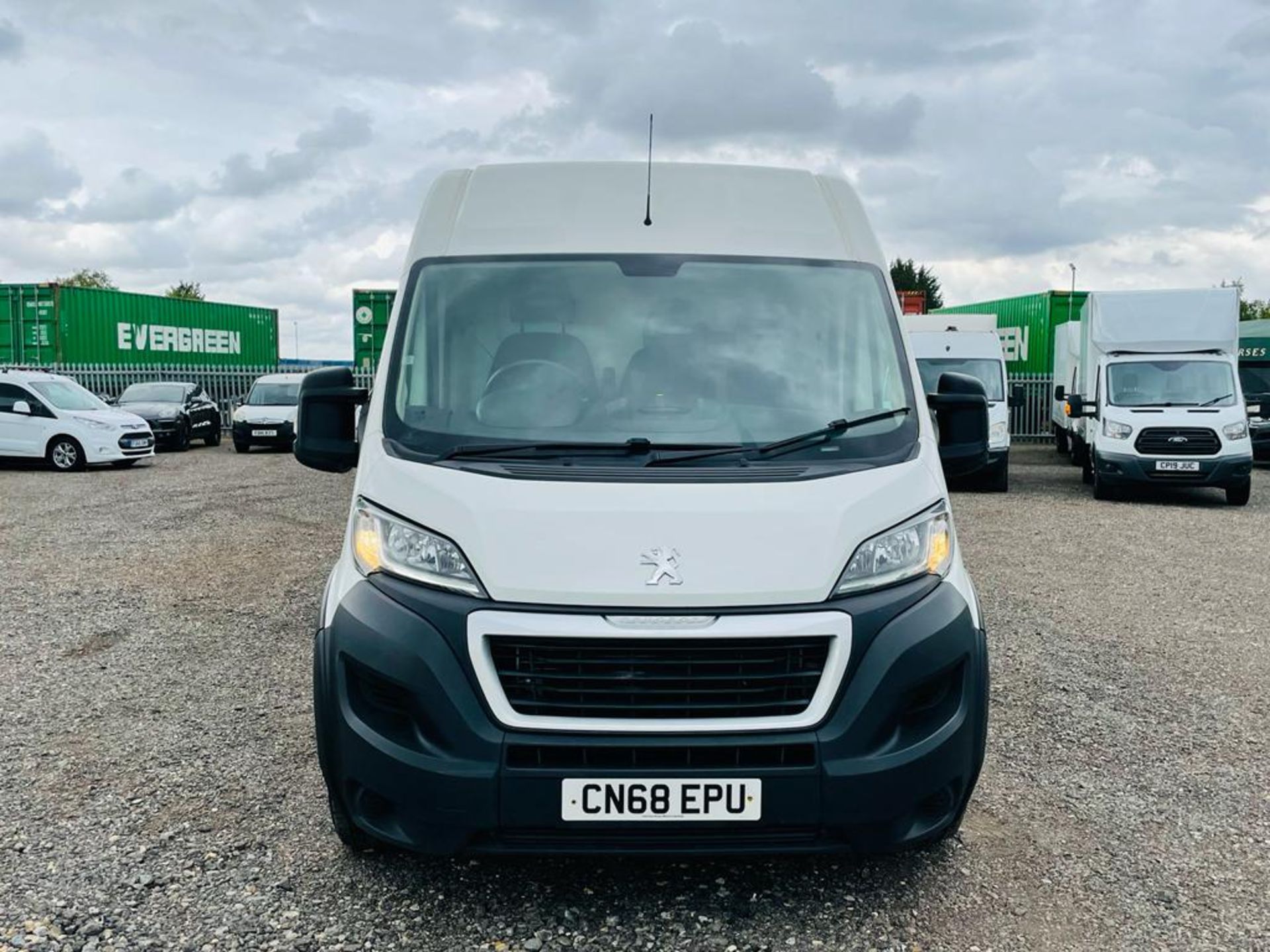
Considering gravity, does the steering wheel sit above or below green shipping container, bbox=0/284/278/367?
below

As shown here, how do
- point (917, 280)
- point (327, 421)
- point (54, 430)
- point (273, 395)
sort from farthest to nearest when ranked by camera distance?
point (917, 280)
point (273, 395)
point (54, 430)
point (327, 421)

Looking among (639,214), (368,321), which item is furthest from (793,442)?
(368,321)

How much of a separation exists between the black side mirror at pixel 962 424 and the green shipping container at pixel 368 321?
2379 cm

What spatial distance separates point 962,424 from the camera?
4.20m

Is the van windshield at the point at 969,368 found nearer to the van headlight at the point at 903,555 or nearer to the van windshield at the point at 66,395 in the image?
the van headlight at the point at 903,555

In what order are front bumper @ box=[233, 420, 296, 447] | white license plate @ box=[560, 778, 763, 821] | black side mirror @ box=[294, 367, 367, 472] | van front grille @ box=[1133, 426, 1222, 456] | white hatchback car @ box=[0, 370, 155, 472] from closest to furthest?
white license plate @ box=[560, 778, 763, 821] → black side mirror @ box=[294, 367, 367, 472] → van front grille @ box=[1133, 426, 1222, 456] → white hatchback car @ box=[0, 370, 155, 472] → front bumper @ box=[233, 420, 296, 447]

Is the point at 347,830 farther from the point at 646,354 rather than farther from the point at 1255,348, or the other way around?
the point at 1255,348

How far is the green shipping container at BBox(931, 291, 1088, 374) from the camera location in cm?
2567

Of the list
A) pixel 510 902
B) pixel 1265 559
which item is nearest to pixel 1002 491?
pixel 1265 559

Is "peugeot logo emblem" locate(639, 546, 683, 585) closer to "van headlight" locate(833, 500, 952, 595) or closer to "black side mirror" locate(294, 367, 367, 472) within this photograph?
"van headlight" locate(833, 500, 952, 595)

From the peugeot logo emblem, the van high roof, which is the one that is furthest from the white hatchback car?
the peugeot logo emblem

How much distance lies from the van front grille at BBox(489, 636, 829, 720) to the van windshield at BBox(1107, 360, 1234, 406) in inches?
539

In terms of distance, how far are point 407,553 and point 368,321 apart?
988 inches

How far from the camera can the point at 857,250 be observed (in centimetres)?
423
